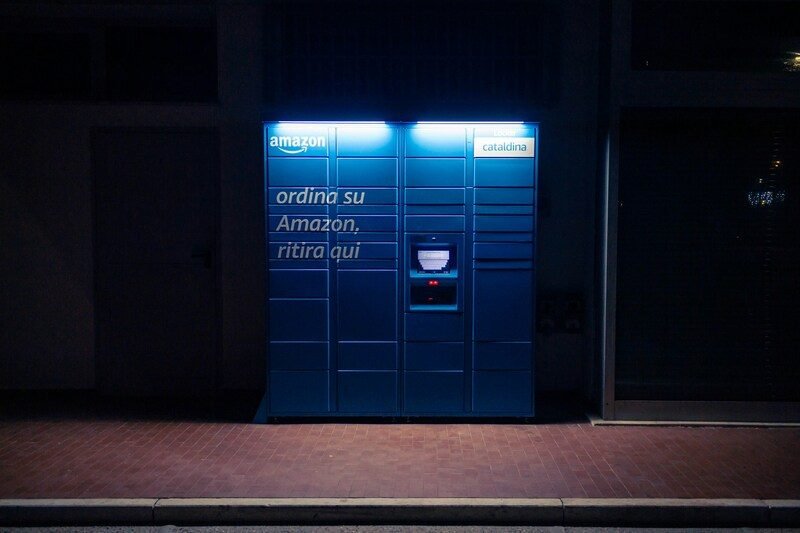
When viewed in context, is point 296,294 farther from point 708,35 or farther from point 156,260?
point 708,35

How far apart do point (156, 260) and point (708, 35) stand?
6379 mm

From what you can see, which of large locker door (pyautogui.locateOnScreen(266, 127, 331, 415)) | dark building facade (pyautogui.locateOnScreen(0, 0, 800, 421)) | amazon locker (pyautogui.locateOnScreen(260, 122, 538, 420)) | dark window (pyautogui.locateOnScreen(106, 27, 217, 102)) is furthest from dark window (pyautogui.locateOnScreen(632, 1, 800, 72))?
dark window (pyautogui.locateOnScreen(106, 27, 217, 102))

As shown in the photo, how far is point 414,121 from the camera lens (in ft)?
21.6

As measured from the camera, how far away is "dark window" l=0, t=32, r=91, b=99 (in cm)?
788

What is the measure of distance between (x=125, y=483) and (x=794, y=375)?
6.30 metres

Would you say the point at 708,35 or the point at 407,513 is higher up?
the point at 708,35

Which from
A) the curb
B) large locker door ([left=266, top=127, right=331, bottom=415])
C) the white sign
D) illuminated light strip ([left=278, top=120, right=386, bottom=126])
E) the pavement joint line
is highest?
illuminated light strip ([left=278, top=120, right=386, bottom=126])

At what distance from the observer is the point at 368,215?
22.0 ft

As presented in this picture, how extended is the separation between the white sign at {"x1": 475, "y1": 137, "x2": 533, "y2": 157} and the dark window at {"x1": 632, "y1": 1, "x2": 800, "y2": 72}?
4.50 ft

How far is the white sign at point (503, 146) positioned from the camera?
662cm

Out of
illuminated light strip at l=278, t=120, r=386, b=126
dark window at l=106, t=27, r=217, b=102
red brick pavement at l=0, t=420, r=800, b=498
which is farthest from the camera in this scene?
dark window at l=106, t=27, r=217, b=102

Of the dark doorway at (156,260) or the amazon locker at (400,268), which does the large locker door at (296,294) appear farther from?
the dark doorway at (156,260)

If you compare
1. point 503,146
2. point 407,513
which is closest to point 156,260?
point 503,146

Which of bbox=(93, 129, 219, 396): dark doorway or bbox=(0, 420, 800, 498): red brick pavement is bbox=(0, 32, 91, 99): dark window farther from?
bbox=(0, 420, 800, 498): red brick pavement
